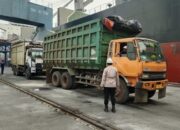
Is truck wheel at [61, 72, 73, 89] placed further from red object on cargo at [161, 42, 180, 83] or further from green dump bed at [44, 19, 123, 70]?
red object on cargo at [161, 42, 180, 83]

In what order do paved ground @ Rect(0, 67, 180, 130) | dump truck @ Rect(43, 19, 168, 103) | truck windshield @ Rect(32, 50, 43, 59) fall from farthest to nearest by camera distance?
truck windshield @ Rect(32, 50, 43, 59) → dump truck @ Rect(43, 19, 168, 103) → paved ground @ Rect(0, 67, 180, 130)

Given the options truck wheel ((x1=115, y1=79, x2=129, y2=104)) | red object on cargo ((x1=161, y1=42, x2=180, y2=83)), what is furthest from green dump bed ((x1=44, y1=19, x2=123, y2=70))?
red object on cargo ((x1=161, y1=42, x2=180, y2=83))

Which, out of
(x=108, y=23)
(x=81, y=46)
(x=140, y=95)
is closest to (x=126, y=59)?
(x=140, y=95)

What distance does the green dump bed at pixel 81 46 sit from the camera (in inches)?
470

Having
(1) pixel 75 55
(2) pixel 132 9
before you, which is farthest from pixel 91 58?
(2) pixel 132 9

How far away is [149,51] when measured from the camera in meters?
10.6

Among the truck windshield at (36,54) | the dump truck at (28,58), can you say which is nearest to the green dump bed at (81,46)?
the dump truck at (28,58)

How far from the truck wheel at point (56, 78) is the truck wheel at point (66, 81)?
1.54 ft

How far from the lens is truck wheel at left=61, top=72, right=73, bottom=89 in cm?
1455

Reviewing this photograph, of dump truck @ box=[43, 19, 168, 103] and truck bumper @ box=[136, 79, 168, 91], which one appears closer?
truck bumper @ box=[136, 79, 168, 91]

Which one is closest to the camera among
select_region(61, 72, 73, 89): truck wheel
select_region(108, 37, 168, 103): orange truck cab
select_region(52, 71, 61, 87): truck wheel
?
select_region(108, 37, 168, 103): orange truck cab

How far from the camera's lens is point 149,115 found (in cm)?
871

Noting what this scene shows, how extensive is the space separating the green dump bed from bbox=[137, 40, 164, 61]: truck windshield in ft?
6.02

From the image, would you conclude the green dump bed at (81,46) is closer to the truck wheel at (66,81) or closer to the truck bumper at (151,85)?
the truck wheel at (66,81)
